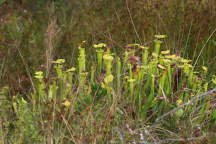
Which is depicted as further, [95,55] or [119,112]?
[95,55]

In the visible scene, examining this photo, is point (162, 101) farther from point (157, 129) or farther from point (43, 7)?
point (43, 7)

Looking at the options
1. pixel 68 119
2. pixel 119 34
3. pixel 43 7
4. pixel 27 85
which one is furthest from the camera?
pixel 43 7

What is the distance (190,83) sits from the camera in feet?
8.30

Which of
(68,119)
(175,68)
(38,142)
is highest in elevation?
(175,68)

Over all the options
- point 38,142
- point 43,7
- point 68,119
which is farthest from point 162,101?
point 43,7

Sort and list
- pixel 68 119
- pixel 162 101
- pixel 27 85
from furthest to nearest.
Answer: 1. pixel 27 85
2. pixel 162 101
3. pixel 68 119

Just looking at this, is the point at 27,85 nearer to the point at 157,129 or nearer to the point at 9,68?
the point at 9,68

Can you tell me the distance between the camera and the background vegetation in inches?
86.9

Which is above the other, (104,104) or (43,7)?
(43,7)

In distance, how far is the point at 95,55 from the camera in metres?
2.96

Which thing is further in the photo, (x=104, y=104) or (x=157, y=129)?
(x=104, y=104)

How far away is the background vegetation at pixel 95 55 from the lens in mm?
2207

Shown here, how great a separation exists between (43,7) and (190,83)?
2014 mm

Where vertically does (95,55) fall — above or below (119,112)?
above
